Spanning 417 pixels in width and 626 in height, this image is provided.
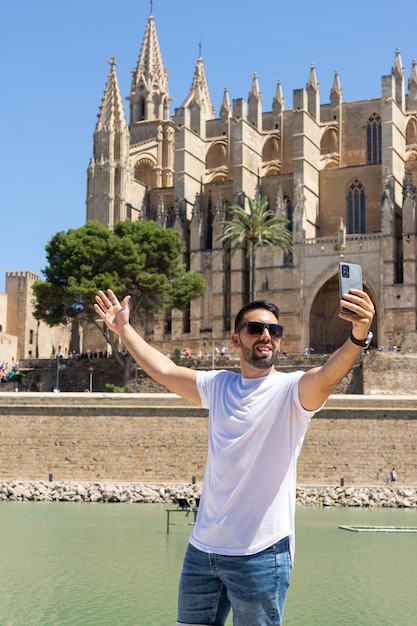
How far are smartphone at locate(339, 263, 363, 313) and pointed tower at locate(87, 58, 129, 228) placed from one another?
45264 millimetres

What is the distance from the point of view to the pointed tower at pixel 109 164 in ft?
160

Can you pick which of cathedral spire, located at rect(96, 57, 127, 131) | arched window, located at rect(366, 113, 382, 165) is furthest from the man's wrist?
arched window, located at rect(366, 113, 382, 165)

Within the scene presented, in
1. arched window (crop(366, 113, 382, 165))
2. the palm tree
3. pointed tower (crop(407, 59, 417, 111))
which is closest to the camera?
the palm tree

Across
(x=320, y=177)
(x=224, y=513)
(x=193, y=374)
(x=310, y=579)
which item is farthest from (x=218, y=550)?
(x=320, y=177)

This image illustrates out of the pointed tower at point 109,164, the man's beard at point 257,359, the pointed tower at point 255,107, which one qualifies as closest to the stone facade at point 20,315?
the pointed tower at point 109,164

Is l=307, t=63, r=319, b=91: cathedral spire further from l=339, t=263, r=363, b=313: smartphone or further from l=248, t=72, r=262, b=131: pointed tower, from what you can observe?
l=339, t=263, r=363, b=313: smartphone

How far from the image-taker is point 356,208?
154ft

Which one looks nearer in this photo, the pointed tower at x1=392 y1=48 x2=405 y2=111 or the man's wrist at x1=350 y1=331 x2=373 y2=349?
the man's wrist at x1=350 y1=331 x2=373 y2=349

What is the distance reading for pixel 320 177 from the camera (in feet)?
159

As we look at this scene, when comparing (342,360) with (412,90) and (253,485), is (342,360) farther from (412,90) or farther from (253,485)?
(412,90)

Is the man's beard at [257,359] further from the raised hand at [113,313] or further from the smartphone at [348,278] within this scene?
the raised hand at [113,313]

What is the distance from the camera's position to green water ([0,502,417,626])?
11.6 m

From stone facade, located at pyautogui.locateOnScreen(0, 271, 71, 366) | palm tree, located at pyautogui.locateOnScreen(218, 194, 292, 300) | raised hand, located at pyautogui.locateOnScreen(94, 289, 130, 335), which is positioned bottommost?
raised hand, located at pyautogui.locateOnScreen(94, 289, 130, 335)

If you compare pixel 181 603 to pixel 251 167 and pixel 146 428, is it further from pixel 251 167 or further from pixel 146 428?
pixel 251 167
